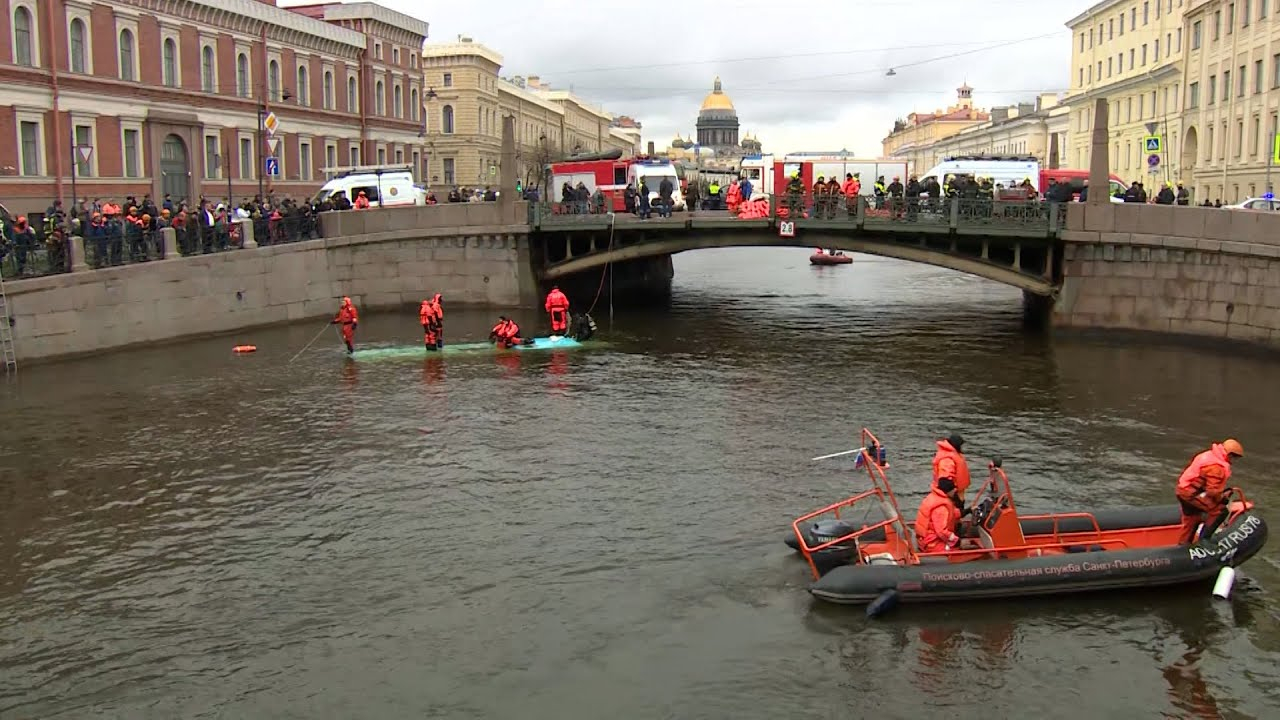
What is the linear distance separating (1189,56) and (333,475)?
208 feet

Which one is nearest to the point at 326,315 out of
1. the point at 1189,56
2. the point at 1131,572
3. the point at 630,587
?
the point at 630,587

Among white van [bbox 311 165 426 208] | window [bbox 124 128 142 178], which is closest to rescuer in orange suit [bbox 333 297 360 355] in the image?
white van [bbox 311 165 426 208]

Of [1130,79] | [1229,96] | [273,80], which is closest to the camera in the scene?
[273,80]

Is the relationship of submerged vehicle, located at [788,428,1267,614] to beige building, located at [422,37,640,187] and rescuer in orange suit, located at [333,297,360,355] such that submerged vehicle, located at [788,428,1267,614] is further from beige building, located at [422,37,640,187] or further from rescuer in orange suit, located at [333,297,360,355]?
beige building, located at [422,37,640,187]

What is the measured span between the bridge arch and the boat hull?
20854mm

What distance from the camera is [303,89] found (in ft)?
187

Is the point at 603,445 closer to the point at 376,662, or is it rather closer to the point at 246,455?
the point at 246,455

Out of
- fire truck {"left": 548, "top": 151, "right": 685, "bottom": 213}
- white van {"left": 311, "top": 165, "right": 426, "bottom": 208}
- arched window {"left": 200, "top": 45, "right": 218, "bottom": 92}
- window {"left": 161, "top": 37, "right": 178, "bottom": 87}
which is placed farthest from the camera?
arched window {"left": 200, "top": 45, "right": 218, "bottom": 92}

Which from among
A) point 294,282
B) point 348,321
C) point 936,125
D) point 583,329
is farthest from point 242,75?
point 936,125

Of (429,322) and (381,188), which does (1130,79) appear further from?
(429,322)

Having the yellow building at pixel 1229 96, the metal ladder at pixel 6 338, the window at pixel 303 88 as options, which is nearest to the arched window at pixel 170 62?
the window at pixel 303 88

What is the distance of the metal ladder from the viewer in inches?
1101

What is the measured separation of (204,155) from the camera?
160 feet

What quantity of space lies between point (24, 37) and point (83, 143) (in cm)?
410
